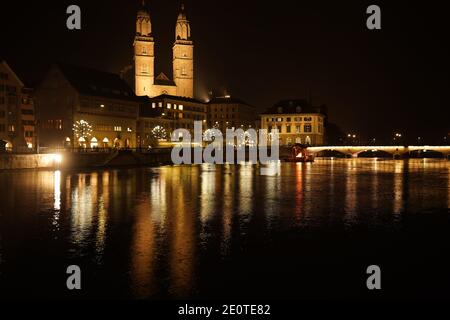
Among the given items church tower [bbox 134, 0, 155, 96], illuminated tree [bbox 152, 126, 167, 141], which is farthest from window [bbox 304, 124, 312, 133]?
illuminated tree [bbox 152, 126, 167, 141]

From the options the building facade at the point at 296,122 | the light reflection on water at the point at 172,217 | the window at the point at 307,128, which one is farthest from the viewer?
the window at the point at 307,128

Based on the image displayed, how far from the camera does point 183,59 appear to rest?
16100 centimetres

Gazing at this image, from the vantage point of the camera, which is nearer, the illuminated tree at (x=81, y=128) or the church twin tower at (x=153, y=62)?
the illuminated tree at (x=81, y=128)

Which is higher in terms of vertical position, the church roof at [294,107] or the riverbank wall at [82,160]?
the church roof at [294,107]

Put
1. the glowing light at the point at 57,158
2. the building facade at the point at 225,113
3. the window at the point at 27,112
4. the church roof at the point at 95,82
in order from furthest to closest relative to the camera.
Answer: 1. the building facade at the point at 225,113
2. the window at the point at 27,112
3. the church roof at the point at 95,82
4. the glowing light at the point at 57,158

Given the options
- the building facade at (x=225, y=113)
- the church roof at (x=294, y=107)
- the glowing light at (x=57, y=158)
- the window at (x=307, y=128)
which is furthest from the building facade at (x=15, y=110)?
the window at (x=307, y=128)

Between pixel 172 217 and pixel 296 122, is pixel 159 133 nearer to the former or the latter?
pixel 296 122

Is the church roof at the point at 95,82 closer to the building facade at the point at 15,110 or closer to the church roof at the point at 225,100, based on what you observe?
the building facade at the point at 15,110

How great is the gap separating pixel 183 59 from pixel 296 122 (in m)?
38.1

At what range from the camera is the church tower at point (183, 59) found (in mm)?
159875

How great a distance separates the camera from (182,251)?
1570cm

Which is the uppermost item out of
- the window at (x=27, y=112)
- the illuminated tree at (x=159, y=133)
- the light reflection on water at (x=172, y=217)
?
the window at (x=27, y=112)
